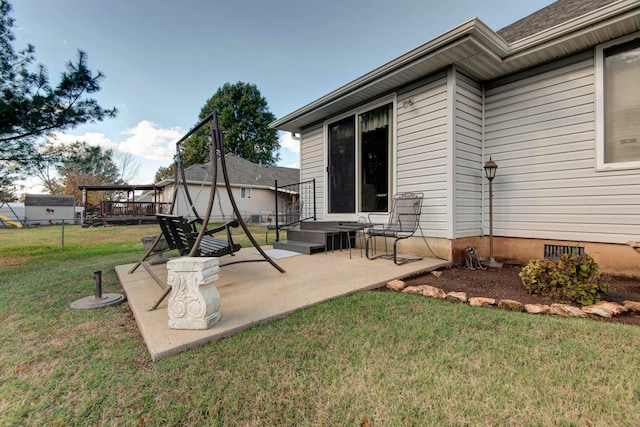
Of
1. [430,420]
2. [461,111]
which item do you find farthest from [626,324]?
[461,111]

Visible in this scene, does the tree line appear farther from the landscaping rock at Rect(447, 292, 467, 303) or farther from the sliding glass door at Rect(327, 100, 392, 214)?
the landscaping rock at Rect(447, 292, 467, 303)

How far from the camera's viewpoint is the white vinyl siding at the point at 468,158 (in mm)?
3920

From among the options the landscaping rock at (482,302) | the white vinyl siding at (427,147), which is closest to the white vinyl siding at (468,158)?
the white vinyl siding at (427,147)

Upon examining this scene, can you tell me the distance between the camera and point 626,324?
1.98 metres

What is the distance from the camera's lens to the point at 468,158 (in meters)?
4.08

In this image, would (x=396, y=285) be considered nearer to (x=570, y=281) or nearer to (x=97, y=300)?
(x=570, y=281)

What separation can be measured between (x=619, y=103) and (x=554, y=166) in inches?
34.9

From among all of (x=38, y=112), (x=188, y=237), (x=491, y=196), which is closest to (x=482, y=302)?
(x=491, y=196)

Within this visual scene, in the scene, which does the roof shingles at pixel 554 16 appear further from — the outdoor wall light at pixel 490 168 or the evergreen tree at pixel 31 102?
the evergreen tree at pixel 31 102

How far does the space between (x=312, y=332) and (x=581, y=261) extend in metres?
2.58

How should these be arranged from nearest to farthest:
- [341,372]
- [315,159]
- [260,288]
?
[341,372] → [260,288] → [315,159]

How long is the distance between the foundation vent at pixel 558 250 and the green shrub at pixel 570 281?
1.15 m

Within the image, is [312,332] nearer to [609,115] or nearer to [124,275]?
[124,275]

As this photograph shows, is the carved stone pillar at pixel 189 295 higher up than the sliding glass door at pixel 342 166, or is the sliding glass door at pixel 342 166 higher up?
the sliding glass door at pixel 342 166
